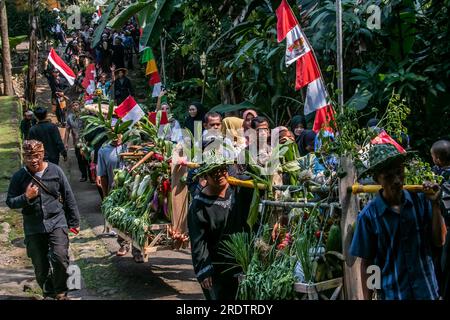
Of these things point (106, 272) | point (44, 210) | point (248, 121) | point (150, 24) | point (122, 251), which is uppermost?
point (150, 24)

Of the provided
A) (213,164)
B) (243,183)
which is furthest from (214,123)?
(213,164)

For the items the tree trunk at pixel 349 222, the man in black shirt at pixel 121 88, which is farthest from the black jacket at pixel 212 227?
the man in black shirt at pixel 121 88

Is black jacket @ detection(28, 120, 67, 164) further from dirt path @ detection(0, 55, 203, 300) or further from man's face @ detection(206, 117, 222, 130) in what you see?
man's face @ detection(206, 117, 222, 130)

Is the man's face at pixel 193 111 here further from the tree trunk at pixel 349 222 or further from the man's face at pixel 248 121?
the tree trunk at pixel 349 222

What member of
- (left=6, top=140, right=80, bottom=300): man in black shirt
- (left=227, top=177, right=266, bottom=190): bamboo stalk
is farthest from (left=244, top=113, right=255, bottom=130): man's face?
(left=227, top=177, right=266, bottom=190): bamboo stalk

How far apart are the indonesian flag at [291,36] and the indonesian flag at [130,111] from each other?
2.51 m

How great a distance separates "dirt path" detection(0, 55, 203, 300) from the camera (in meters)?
9.66

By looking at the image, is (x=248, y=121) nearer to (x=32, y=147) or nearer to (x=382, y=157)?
(x=32, y=147)

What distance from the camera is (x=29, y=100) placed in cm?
2431

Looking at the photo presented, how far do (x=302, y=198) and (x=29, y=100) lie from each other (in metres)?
18.8

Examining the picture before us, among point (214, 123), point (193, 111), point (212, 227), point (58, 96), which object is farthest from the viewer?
point (58, 96)

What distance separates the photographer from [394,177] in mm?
5102

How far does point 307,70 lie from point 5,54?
17.1 meters

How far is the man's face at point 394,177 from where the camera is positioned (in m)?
5.08
